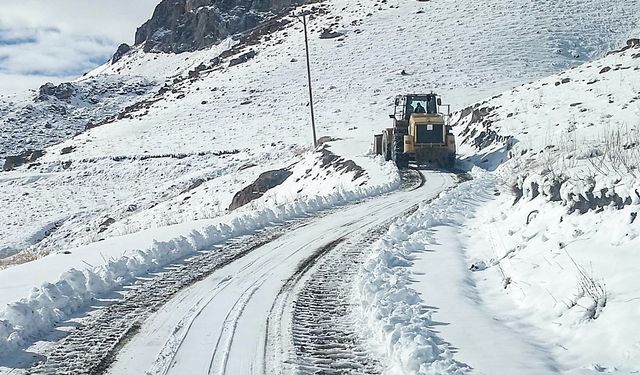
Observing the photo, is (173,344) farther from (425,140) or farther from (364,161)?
(364,161)

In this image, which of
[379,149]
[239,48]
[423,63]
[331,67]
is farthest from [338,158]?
[239,48]

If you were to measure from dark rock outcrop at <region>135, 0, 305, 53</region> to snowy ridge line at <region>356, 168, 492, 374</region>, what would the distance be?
9357 cm

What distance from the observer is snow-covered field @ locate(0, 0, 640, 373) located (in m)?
5.86

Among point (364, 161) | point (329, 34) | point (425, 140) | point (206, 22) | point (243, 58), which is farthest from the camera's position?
point (206, 22)

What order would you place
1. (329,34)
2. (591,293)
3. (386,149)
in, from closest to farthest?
(591,293) < (386,149) < (329,34)

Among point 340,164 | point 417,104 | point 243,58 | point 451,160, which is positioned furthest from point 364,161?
point 243,58

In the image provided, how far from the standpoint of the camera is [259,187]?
2683 centimetres

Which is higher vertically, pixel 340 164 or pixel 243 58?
pixel 243 58

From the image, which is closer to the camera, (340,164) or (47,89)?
(340,164)

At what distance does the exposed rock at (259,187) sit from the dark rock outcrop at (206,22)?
244 ft

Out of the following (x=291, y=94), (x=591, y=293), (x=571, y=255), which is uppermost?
(x=291, y=94)

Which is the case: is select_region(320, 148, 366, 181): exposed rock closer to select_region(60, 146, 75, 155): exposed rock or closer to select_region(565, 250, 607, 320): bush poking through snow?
select_region(565, 250, 607, 320): bush poking through snow

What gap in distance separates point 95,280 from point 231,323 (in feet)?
8.23

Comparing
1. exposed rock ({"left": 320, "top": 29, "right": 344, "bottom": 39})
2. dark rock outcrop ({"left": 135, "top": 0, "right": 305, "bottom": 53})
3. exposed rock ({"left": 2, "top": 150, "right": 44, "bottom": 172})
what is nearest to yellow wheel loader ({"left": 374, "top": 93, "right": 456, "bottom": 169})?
exposed rock ({"left": 2, "top": 150, "right": 44, "bottom": 172})
